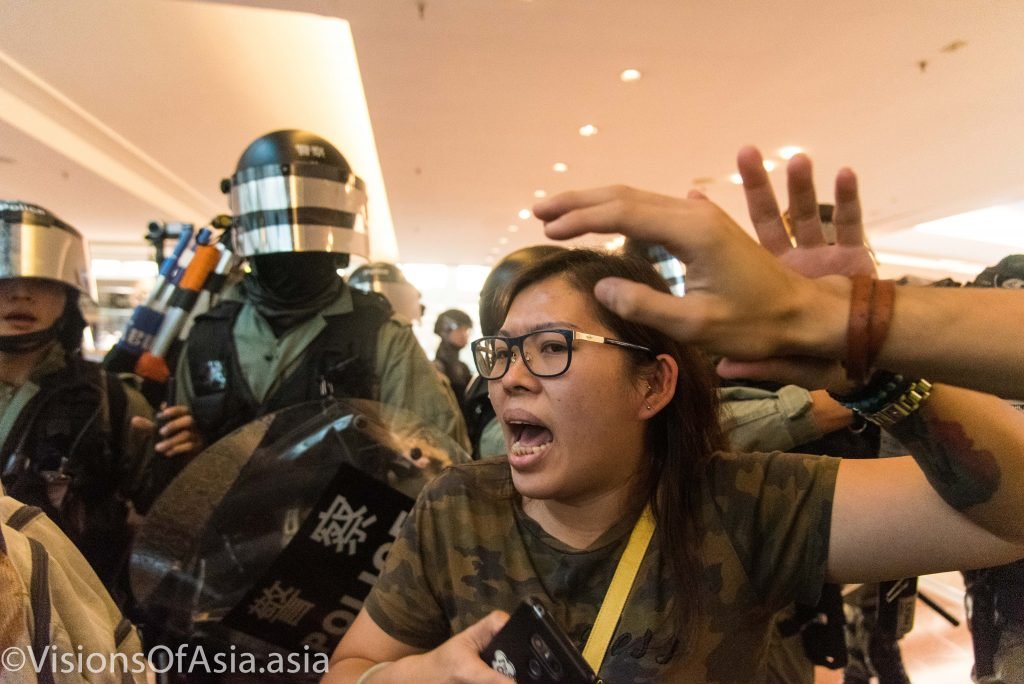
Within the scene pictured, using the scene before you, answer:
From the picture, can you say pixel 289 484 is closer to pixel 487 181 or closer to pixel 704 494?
pixel 704 494

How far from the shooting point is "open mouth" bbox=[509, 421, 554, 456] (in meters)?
0.98

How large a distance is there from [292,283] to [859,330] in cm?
160

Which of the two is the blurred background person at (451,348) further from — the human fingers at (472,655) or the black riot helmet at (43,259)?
the human fingers at (472,655)

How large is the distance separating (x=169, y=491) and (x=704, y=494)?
1.10 m

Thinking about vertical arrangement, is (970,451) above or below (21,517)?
above

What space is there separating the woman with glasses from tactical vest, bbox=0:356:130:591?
2.65 feet

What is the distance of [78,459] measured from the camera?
1.58 meters

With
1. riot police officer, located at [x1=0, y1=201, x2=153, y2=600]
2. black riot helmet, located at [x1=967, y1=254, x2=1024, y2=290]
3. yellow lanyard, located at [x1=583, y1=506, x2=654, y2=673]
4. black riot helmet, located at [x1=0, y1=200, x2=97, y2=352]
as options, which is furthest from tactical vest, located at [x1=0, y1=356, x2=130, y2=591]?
black riot helmet, located at [x1=967, y1=254, x2=1024, y2=290]

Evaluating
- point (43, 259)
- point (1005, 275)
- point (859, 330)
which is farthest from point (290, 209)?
point (1005, 275)

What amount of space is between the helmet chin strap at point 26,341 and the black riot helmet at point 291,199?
534 millimetres

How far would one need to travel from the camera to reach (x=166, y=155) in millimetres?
6492

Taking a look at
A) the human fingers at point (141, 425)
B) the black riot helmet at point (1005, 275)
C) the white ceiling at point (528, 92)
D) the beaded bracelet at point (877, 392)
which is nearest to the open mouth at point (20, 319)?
the human fingers at point (141, 425)

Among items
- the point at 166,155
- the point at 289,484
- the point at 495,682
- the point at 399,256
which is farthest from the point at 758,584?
the point at 399,256

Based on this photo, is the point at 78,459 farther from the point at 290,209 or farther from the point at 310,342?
the point at 290,209
